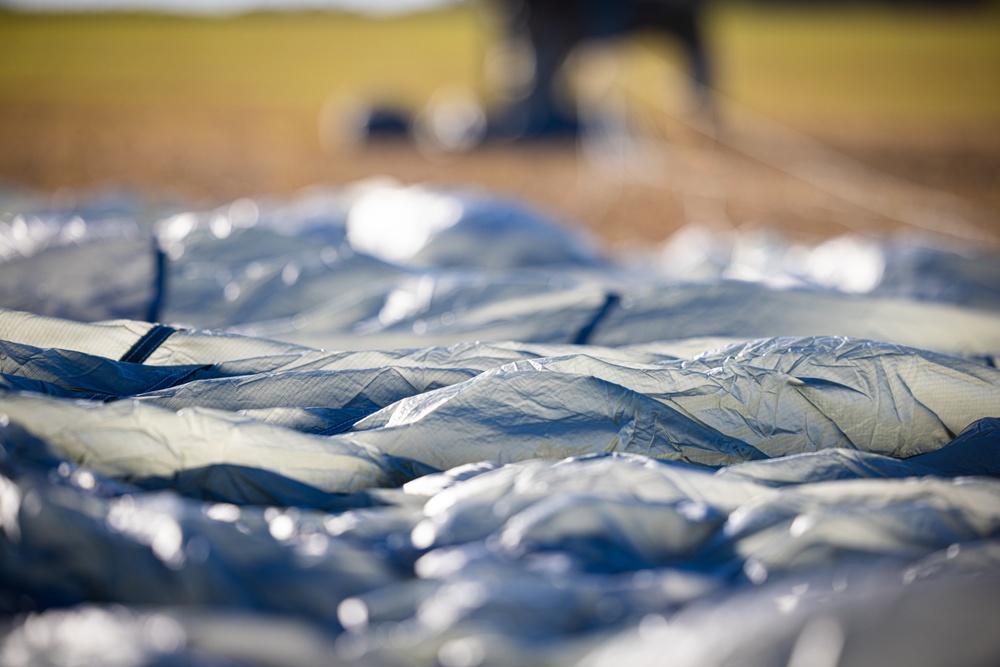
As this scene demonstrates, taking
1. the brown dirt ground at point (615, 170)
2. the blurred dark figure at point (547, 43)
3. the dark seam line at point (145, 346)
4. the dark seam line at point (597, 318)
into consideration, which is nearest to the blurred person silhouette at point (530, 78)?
the blurred dark figure at point (547, 43)

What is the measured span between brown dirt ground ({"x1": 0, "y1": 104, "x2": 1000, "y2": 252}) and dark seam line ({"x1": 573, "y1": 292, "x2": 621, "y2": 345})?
2595 millimetres

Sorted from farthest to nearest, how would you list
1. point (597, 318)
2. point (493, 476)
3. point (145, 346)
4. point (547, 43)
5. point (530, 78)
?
point (530, 78), point (547, 43), point (597, 318), point (145, 346), point (493, 476)

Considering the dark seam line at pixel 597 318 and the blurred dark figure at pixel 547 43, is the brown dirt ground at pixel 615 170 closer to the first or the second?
the blurred dark figure at pixel 547 43

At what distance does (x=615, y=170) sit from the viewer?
5578mm

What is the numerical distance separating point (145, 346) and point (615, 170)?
4789 millimetres

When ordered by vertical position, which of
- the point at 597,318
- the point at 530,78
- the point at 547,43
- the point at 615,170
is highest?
Answer: the point at 547,43

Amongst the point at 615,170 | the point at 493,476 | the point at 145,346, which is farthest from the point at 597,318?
the point at 615,170

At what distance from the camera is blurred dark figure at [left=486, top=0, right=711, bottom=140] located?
21.3 ft

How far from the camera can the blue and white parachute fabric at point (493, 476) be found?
0.60 meters

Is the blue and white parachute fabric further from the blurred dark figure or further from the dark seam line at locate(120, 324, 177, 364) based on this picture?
the blurred dark figure

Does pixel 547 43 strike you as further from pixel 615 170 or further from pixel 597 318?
pixel 597 318

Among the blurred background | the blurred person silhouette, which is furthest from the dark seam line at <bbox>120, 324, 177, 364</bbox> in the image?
the blurred person silhouette

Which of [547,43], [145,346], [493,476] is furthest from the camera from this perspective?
[547,43]

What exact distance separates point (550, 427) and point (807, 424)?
0.33 m
